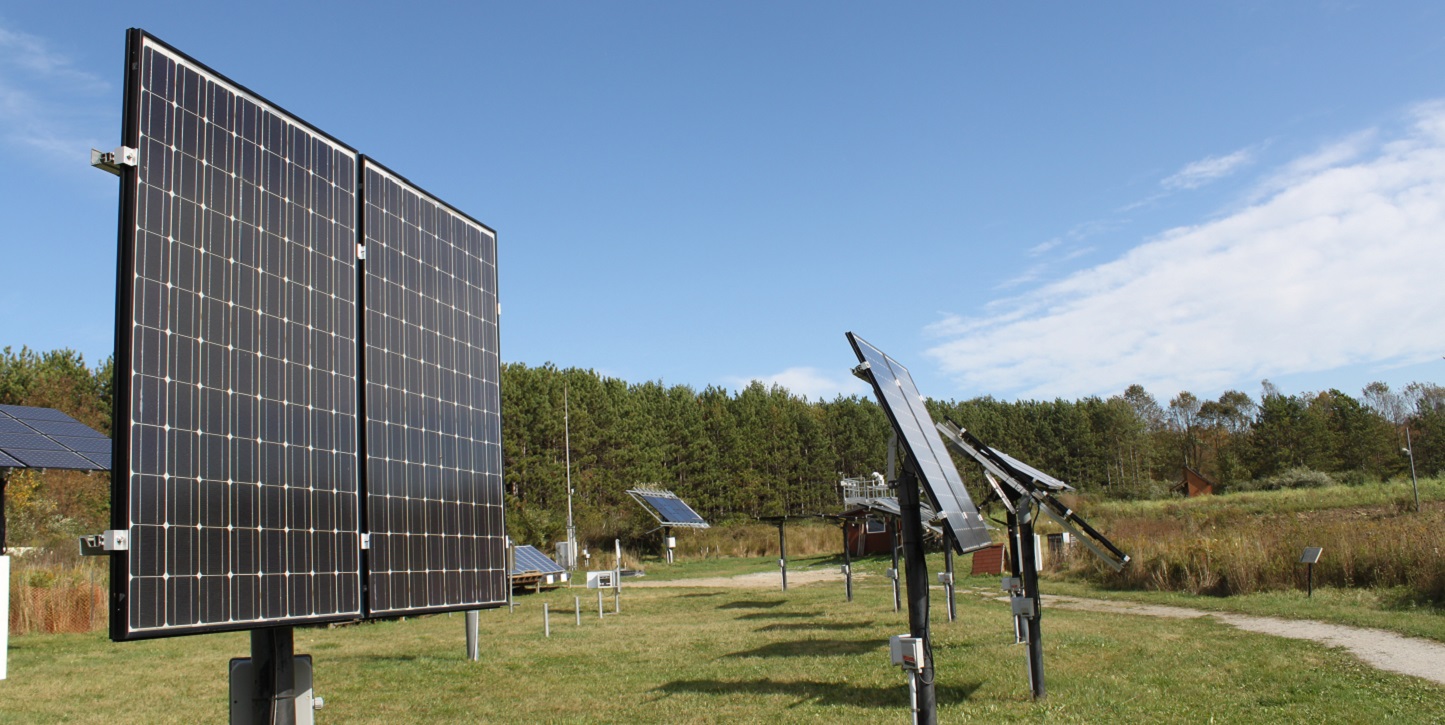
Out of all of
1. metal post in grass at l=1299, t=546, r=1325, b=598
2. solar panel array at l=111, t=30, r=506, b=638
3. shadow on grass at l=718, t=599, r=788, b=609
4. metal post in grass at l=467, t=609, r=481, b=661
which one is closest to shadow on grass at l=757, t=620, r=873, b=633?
shadow on grass at l=718, t=599, r=788, b=609

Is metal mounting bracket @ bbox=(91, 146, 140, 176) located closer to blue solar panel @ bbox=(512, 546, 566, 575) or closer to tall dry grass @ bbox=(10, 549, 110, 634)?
tall dry grass @ bbox=(10, 549, 110, 634)

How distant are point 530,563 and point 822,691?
2344 cm

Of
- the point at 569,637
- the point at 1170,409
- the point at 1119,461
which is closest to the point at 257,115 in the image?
the point at 569,637

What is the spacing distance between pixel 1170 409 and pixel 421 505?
119 m

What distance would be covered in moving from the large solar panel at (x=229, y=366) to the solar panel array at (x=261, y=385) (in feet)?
0.04

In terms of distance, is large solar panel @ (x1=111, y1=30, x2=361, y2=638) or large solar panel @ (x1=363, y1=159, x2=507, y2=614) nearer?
large solar panel @ (x1=111, y1=30, x2=361, y2=638)

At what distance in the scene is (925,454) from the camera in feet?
33.1

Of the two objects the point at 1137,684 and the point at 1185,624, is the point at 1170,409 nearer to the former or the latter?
the point at 1185,624

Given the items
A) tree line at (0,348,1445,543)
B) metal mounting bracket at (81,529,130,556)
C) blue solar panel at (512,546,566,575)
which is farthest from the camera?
tree line at (0,348,1445,543)

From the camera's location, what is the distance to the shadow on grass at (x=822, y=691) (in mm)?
11695

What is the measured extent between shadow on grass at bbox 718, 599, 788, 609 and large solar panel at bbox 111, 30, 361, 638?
20707mm

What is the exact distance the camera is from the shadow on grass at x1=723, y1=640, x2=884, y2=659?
52.0 ft

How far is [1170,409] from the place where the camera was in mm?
113250

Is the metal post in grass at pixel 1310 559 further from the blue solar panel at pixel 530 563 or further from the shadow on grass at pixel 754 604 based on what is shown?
the blue solar panel at pixel 530 563
